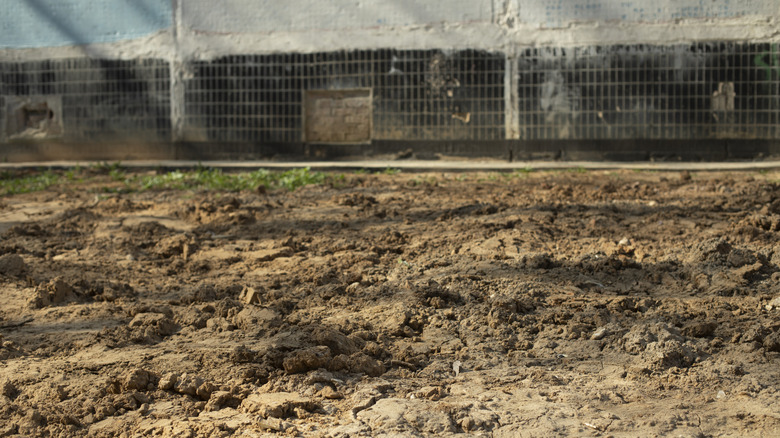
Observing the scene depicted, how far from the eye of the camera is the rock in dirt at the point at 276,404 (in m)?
2.59

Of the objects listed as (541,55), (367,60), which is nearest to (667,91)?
(541,55)

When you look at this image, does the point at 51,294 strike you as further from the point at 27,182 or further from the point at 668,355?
the point at 27,182

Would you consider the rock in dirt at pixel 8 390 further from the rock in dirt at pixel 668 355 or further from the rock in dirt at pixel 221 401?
the rock in dirt at pixel 668 355

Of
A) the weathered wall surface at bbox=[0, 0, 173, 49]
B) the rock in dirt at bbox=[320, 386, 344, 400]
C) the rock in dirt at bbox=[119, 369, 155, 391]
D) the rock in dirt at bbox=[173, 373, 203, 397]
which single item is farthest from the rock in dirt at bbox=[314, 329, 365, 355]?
the weathered wall surface at bbox=[0, 0, 173, 49]

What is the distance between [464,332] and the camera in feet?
11.3

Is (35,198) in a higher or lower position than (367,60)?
lower

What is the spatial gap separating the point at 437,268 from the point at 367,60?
266 inches

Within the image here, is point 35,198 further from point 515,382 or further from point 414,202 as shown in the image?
point 515,382

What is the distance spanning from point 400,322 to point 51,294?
1.93 m

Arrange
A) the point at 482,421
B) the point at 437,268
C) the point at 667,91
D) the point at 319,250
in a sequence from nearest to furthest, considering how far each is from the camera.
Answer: the point at 482,421 < the point at 437,268 < the point at 319,250 < the point at 667,91

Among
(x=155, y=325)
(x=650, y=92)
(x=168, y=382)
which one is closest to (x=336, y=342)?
(x=168, y=382)

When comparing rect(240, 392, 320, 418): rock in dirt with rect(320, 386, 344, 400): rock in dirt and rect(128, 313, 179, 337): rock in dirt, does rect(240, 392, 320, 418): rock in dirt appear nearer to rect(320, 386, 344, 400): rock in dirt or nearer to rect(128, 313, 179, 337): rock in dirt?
rect(320, 386, 344, 400): rock in dirt

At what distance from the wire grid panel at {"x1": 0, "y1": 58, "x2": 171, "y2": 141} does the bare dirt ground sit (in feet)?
17.5

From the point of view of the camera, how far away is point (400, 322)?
3.51 metres
